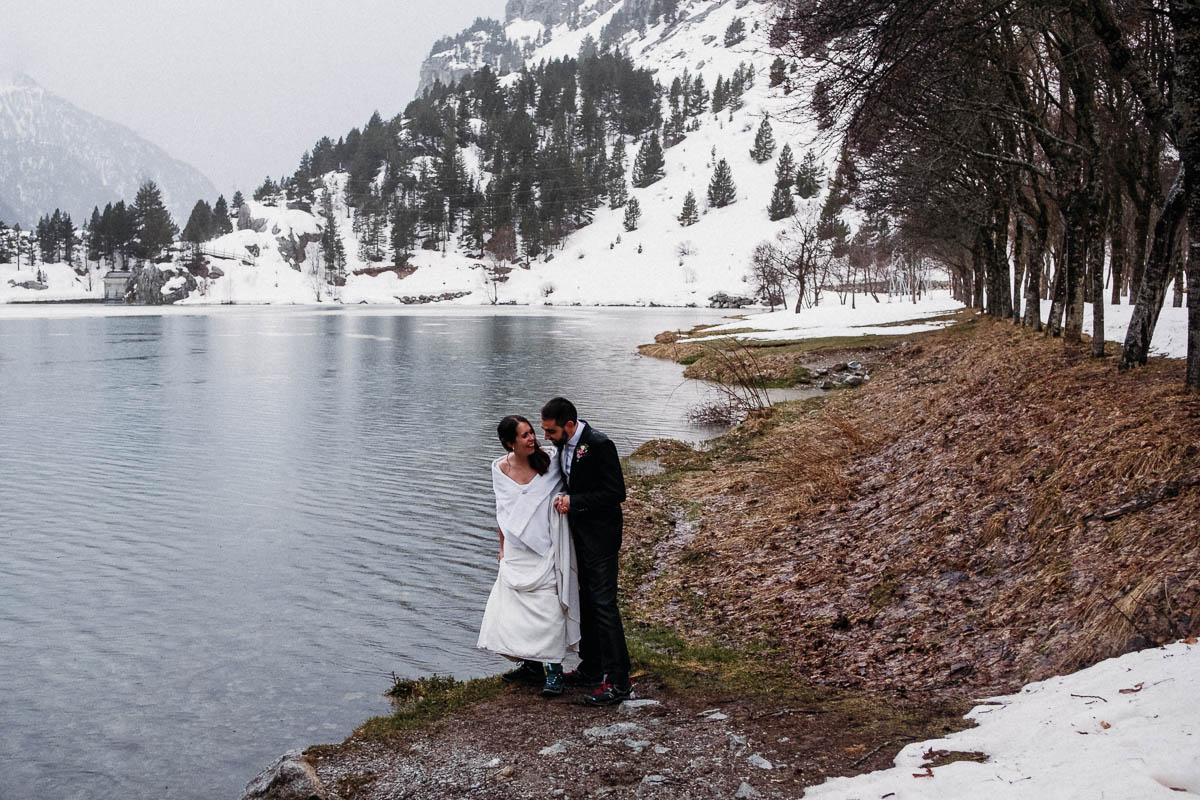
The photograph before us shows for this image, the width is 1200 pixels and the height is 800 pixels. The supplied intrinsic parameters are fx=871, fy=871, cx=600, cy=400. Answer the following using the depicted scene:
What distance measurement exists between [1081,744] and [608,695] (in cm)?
398

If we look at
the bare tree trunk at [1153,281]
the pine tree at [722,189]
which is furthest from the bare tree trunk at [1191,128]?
the pine tree at [722,189]

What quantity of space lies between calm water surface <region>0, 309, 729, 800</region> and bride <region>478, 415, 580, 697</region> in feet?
6.26

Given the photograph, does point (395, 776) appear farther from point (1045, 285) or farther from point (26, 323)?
point (26, 323)

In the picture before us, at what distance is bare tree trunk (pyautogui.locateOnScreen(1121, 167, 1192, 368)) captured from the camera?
1364 cm

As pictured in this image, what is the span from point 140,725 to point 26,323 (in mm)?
95966

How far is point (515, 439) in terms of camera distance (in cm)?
783

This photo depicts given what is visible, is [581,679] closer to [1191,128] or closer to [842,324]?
[1191,128]

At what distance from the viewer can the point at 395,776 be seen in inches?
269

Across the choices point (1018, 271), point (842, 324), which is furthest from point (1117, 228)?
point (842, 324)

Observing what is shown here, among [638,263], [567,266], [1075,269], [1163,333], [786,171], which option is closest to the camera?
[1163,333]

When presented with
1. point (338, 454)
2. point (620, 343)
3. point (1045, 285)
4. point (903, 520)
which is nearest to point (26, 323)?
point (620, 343)

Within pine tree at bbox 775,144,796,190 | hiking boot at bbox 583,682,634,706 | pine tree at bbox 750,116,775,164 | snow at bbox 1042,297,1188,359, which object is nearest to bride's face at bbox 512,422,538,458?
hiking boot at bbox 583,682,634,706

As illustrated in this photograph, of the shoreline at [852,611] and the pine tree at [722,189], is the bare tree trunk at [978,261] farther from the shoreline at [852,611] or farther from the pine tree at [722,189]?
the pine tree at [722,189]

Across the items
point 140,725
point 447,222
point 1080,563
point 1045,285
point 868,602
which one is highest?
point 447,222
